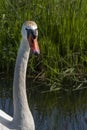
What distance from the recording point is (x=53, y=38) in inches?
264

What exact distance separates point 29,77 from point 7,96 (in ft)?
1.63

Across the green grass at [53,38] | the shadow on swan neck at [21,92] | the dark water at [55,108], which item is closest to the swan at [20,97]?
the shadow on swan neck at [21,92]

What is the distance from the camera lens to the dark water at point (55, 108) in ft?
18.4

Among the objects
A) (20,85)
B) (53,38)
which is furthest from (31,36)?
(53,38)

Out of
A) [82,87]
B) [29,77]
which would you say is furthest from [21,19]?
[82,87]

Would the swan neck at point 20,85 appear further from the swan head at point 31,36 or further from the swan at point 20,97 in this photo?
the swan head at point 31,36

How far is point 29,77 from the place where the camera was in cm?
667

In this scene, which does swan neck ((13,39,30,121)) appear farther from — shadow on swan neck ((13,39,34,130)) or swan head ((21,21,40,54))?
swan head ((21,21,40,54))

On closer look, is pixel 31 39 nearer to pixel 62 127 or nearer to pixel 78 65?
pixel 62 127

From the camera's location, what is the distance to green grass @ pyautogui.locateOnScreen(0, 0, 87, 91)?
6539mm

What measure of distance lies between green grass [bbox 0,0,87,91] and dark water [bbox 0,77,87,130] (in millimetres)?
247

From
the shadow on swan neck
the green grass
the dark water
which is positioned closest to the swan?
the shadow on swan neck

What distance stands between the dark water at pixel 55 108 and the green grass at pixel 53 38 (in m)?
0.25

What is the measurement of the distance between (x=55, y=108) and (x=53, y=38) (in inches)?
43.1
